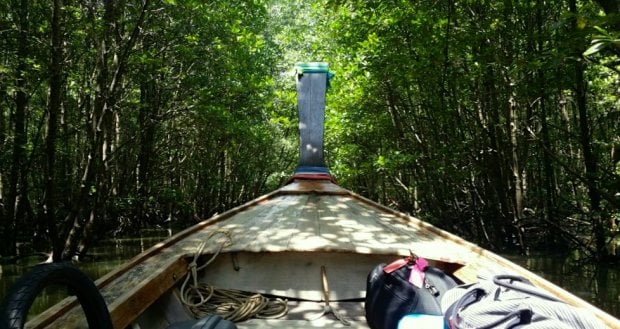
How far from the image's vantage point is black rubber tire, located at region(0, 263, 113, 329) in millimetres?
1095

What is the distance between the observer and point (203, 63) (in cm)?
1013

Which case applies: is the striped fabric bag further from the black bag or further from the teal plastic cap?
the teal plastic cap

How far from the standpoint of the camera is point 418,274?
2.04 metres

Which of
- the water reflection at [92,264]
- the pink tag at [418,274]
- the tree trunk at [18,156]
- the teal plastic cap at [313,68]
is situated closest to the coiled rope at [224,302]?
the pink tag at [418,274]

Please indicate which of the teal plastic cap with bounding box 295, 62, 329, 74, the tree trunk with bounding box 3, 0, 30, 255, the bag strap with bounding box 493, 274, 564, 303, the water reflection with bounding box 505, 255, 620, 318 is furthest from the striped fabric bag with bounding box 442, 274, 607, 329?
the tree trunk with bounding box 3, 0, 30, 255

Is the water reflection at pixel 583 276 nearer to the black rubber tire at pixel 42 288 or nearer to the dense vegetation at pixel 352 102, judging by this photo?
the dense vegetation at pixel 352 102

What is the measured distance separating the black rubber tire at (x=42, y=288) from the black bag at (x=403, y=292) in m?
1.06

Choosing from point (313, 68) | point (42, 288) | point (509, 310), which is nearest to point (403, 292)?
point (509, 310)

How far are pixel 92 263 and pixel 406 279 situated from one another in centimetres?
694

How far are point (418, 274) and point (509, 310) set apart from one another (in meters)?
0.66

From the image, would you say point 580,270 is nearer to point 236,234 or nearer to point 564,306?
point 236,234

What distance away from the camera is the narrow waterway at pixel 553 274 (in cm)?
594

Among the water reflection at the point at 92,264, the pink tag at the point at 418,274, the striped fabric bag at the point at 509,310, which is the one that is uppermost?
the striped fabric bag at the point at 509,310

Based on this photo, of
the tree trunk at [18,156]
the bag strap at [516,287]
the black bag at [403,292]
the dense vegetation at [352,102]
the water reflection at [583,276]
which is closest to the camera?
the bag strap at [516,287]
